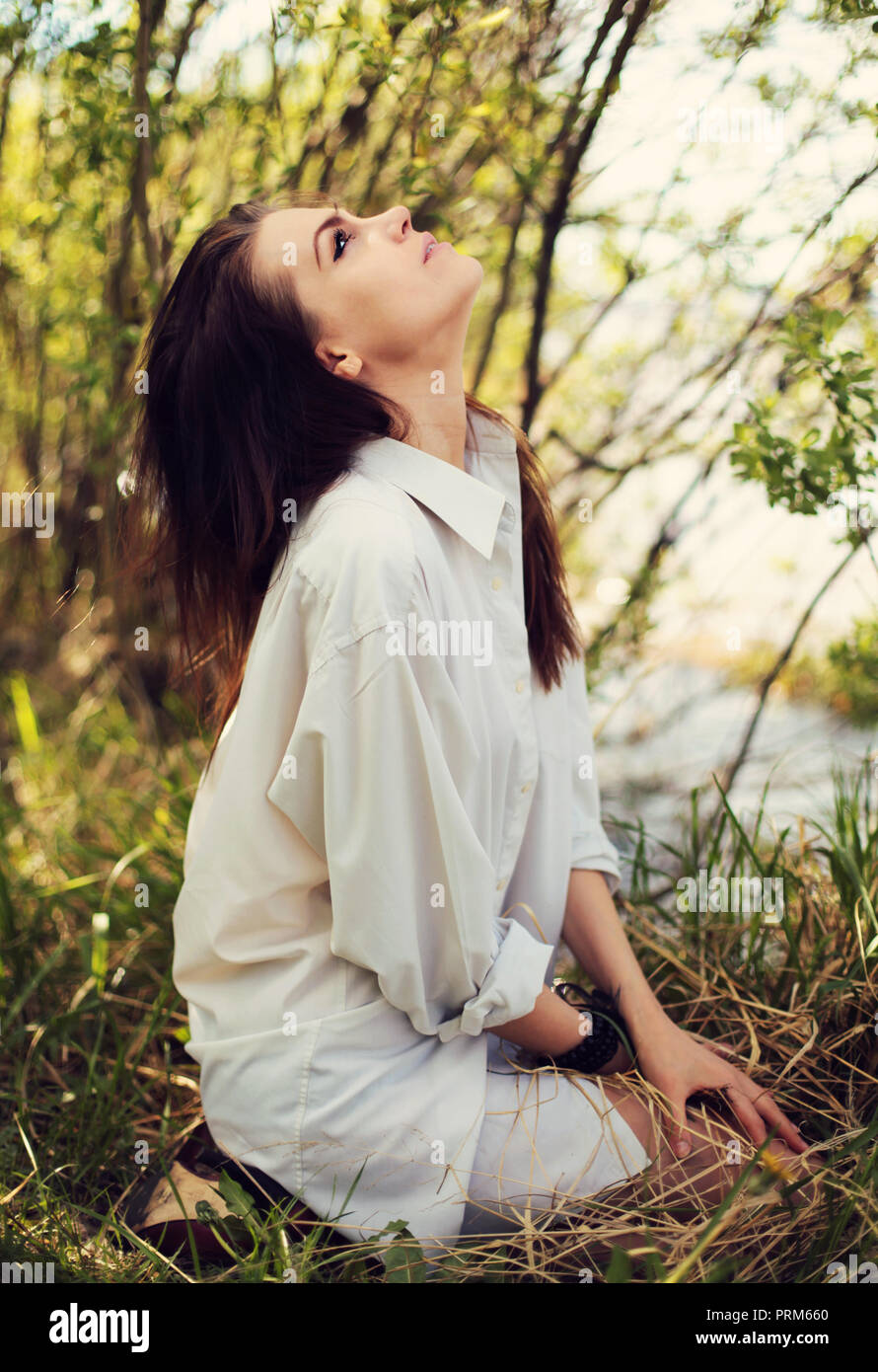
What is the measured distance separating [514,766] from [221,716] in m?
0.53

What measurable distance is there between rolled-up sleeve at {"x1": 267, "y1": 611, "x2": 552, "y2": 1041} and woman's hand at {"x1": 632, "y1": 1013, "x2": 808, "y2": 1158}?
296 millimetres

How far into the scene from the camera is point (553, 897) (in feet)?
5.57

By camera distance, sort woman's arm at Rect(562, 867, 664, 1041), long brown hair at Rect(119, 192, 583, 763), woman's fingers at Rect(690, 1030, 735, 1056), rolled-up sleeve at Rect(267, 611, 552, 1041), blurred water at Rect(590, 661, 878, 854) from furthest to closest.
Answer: blurred water at Rect(590, 661, 878, 854)
woman's fingers at Rect(690, 1030, 735, 1056)
woman's arm at Rect(562, 867, 664, 1041)
long brown hair at Rect(119, 192, 583, 763)
rolled-up sleeve at Rect(267, 611, 552, 1041)

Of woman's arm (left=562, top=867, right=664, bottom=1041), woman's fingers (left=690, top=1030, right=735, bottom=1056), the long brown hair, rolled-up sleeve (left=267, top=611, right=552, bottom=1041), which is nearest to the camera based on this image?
rolled-up sleeve (left=267, top=611, right=552, bottom=1041)

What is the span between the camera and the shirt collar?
1.49m

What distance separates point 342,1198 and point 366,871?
49cm

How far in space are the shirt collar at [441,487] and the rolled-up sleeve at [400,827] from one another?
29cm

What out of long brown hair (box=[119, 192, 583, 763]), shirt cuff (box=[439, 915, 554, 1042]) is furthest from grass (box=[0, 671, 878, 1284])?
long brown hair (box=[119, 192, 583, 763])

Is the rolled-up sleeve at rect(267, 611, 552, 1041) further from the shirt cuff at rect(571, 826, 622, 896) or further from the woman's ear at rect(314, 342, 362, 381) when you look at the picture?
the woman's ear at rect(314, 342, 362, 381)

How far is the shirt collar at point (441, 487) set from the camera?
1.49 metres

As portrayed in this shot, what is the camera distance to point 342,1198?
140cm
